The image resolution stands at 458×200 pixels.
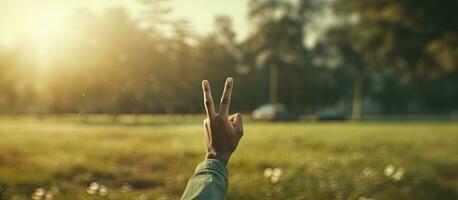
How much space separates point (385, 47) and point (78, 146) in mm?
11223

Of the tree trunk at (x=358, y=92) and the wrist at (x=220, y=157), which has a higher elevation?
the wrist at (x=220, y=157)

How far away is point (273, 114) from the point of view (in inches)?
1640

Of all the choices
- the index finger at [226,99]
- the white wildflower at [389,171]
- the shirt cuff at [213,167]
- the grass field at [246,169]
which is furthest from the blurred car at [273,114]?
the shirt cuff at [213,167]

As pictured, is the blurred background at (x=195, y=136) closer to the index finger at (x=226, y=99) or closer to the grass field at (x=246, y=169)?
the grass field at (x=246, y=169)

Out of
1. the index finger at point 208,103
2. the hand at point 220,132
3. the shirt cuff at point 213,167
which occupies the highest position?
the index finger at point 208,103

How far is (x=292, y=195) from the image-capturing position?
32.6 ft

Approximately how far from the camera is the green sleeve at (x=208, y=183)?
164cm

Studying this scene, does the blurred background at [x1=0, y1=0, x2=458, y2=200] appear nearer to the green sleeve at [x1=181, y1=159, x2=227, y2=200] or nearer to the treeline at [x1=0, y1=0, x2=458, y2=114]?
the treeline at [x1=0, y1=0, x2=458, y2=114]

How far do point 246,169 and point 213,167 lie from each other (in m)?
10.7

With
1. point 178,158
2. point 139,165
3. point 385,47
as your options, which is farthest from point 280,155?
point 385,47

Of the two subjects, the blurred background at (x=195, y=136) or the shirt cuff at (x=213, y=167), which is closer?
the shirt cuff at (x=213, y=167)

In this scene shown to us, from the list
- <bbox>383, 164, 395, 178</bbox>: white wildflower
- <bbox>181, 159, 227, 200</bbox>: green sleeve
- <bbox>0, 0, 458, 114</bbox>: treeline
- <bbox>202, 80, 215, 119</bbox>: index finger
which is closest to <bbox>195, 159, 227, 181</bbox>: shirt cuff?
<bbox>181, 159, 227, 200</bbox>: green sleeve

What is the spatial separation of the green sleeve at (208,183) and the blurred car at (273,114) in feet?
117

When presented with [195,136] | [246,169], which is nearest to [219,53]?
[246,169]
